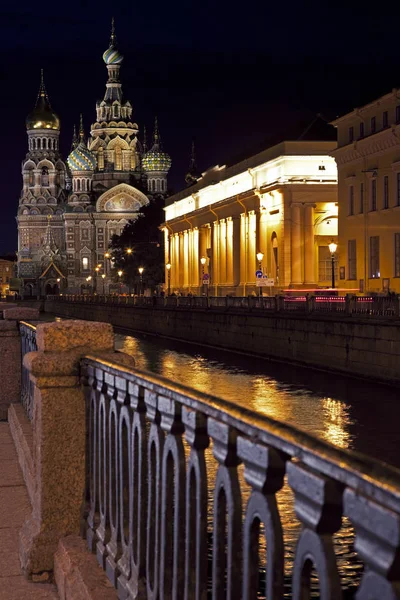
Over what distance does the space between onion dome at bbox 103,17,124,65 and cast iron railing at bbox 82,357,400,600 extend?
17824 centimetres

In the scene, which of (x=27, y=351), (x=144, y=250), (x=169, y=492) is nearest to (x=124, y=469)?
(x=169, y=492)

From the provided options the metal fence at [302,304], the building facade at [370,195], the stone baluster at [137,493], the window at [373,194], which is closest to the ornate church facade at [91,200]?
the metal fence at [302,304]

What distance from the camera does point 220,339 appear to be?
47125mm

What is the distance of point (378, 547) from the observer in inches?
84.0

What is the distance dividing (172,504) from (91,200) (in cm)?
17242

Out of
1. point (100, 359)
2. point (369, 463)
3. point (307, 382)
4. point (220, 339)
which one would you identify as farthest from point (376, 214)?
point (369, 463)

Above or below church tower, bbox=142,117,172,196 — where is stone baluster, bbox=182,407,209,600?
below

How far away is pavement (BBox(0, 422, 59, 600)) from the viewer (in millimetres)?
5629

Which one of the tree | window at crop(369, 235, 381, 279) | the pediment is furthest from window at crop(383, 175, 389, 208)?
the pediment

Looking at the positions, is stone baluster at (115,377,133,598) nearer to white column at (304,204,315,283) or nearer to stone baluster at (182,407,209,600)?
stone baluster at (182,407,209,600)

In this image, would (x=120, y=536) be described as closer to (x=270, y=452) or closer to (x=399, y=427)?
(x=270, y=452)

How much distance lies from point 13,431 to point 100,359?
5.58 metres

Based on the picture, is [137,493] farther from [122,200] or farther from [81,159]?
[81,159]

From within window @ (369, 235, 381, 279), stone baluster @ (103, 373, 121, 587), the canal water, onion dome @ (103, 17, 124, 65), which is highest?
onion dome @ (103, 17, 124, 65)
